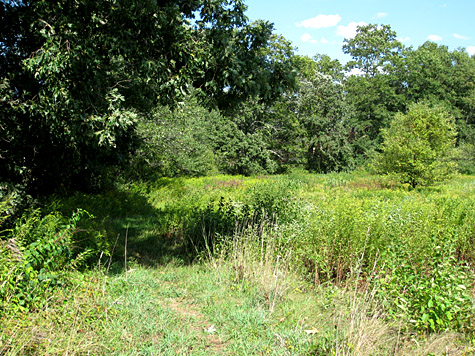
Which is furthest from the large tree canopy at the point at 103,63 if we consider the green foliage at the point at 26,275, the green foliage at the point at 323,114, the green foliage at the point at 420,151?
the green foliage at the point at 323,114

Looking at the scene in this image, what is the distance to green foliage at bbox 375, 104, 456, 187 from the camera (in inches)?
640

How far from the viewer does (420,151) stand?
15992mm

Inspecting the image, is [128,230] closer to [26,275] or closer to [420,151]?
[26,275]

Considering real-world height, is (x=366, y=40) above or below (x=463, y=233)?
above

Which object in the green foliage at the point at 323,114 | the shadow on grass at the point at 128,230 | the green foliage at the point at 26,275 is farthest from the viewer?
the green foliage at the point at 323,114

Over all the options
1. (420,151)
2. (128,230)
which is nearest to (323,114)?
(420,151)

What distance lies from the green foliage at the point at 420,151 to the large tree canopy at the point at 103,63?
13130 mm

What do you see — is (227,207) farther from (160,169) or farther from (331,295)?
(160,169)

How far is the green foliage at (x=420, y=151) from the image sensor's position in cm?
1627

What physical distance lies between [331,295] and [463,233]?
2842mm

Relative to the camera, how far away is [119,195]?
10.5 meters

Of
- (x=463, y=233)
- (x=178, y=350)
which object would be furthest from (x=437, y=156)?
(x=178, y=350)

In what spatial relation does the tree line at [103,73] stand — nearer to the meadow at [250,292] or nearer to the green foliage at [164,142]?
the meadow at [250,292]

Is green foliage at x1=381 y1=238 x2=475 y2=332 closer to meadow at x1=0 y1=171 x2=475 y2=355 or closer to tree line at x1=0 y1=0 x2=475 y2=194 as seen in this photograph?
meadow at x1=0 y1=171 x2=475 y2=355
